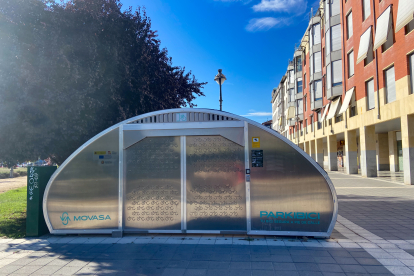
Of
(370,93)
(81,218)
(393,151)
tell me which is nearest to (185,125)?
(81,218)

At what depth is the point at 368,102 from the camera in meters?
18.4

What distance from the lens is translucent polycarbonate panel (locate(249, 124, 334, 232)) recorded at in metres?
5.58

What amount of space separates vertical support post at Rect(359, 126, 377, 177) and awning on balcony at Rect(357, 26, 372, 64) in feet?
16.1

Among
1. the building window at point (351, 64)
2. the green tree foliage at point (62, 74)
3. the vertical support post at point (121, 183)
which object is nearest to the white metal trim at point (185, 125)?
the vertical support post at point (121, 183)

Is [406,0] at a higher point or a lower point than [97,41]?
higher

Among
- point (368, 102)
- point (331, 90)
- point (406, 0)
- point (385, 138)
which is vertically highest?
point (406, 0)

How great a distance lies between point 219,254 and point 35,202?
468 centimetres

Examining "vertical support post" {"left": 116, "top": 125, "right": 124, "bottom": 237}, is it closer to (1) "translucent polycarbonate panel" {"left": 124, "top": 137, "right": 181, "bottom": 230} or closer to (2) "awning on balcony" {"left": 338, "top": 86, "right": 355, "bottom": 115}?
(1) "translucent polycarbonate panel" {"left": 124, "top": 137, "right": 181, "bottom": 230}

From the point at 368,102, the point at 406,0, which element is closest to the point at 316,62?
the point at 368,102

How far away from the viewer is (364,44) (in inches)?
697

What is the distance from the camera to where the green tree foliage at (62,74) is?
744 centimetres

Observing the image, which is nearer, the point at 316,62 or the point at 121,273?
the point at 121,273

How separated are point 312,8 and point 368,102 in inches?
710

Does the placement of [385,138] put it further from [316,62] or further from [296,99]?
[296,99]
